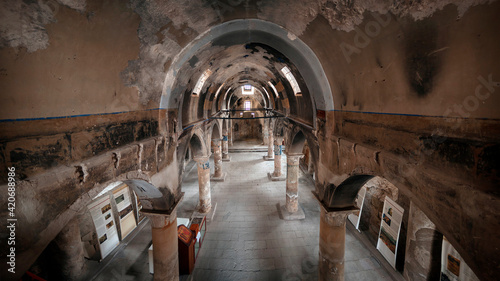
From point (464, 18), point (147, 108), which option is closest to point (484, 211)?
point (464, 18)

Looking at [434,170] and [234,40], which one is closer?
[434,170]

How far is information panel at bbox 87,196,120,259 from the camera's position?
799 cm

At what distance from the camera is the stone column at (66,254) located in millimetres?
6938

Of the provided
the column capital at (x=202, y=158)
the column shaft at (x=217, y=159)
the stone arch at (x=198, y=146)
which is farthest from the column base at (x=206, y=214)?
the column shaft at (x=217, y=159)

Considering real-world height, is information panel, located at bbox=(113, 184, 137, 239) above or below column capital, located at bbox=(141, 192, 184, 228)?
below

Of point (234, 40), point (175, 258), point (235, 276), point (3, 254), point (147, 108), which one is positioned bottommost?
point (235, 276)

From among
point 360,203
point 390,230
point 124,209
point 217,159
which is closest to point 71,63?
point 124,209

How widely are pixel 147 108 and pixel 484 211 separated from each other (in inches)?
213

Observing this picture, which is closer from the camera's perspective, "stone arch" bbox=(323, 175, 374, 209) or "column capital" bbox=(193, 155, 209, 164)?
"stone arch" bbox=(323, 175, 374, 209)

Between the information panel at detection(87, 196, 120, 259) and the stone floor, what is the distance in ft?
1.35

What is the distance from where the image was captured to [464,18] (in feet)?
6.80

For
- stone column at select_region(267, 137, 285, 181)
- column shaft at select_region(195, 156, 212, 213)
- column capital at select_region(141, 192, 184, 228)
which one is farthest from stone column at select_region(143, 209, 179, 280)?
stone column at select_region(267, 137, 285, 181)

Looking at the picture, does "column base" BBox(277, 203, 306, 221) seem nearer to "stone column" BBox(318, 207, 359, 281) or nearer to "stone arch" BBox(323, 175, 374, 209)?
"stone column" BBox(318, 207, 359, 281)

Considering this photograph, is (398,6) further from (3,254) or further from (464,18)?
(3,254)
